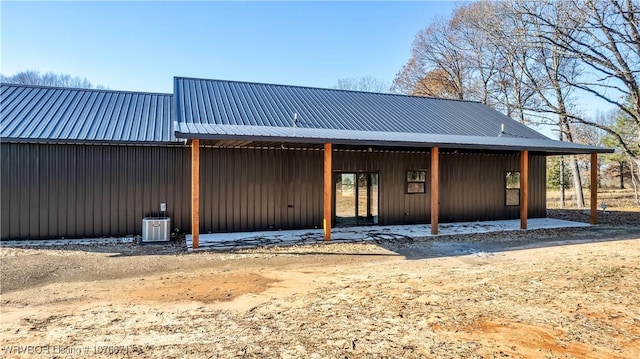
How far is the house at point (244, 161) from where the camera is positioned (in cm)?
834

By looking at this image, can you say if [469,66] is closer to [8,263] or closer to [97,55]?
[97,55]

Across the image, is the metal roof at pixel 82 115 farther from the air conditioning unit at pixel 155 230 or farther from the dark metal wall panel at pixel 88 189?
the air conditioning unit at pixel 155 230

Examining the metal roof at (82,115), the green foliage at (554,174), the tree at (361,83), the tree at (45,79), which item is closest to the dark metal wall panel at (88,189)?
the metal roof at (82,115)

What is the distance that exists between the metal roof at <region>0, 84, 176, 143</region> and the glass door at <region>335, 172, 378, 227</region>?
15.8 feet

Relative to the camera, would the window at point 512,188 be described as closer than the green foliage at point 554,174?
Yes

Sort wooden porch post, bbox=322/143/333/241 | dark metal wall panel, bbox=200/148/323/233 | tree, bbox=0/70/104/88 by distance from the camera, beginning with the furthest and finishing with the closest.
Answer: tree, bbox=0/70/104/88 → dark metal wall panel, bbox=200/148/323/233 → wooden porch post, bbox=322/143/333/241

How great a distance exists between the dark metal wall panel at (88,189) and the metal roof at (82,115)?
1.10 ft

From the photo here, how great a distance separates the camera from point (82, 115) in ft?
31.4

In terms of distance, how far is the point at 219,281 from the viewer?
5.32m

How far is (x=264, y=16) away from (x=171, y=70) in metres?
10.4

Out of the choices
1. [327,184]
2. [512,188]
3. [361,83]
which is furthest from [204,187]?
[361,83]

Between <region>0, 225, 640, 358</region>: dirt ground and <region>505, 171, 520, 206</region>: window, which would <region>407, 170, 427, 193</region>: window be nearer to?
<region>505, 171, 520, 206</region>: window

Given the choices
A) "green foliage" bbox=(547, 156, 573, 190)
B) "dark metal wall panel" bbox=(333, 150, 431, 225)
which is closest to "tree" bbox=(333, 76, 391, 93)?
"green foliage" bbox=(547, 156, 573, 190)

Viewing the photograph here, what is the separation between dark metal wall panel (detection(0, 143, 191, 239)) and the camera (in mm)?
8258
